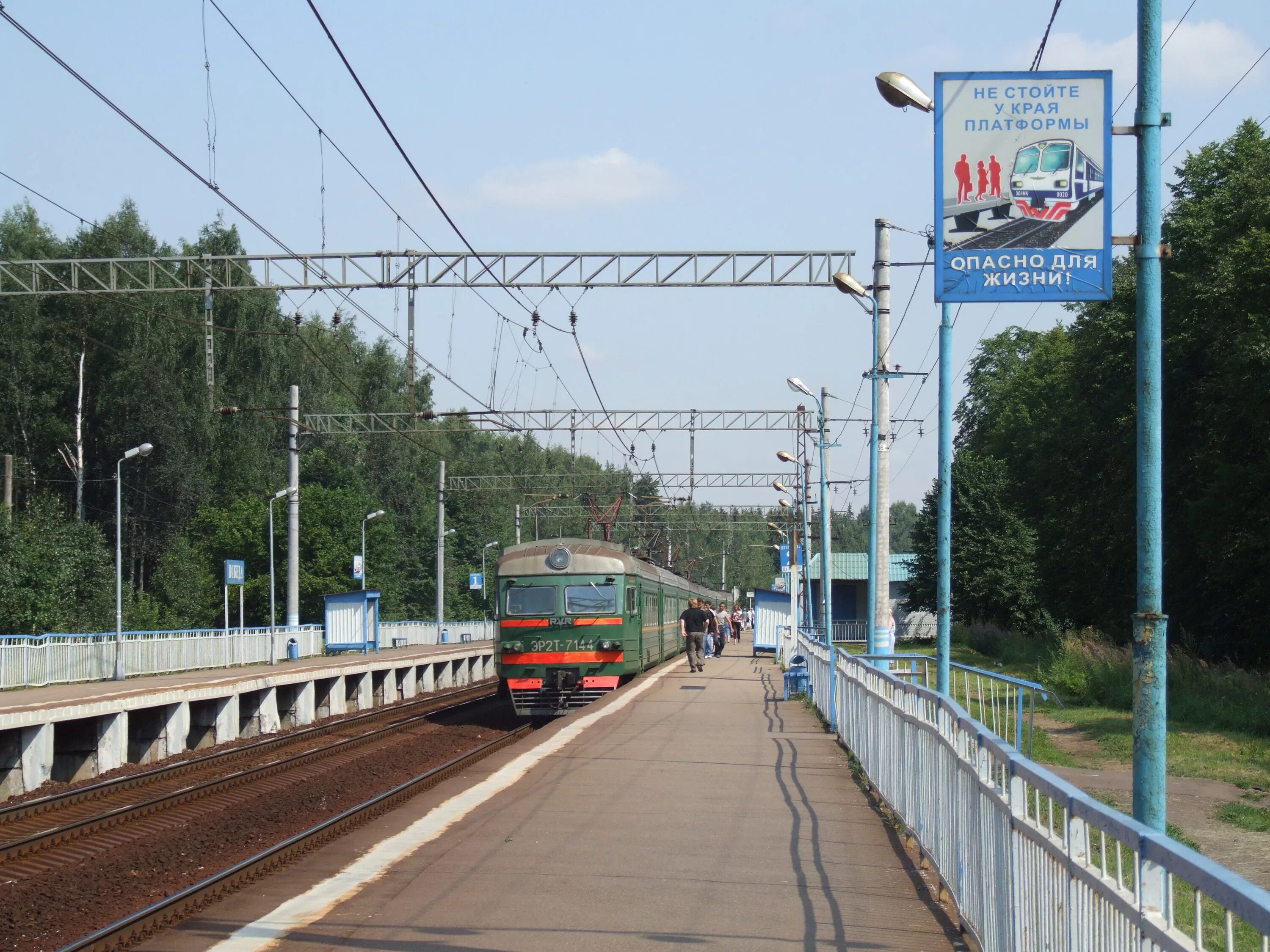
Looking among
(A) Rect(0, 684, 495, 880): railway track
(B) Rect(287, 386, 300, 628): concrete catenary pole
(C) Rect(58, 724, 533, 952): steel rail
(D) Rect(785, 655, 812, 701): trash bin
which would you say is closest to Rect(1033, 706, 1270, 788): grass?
(D) Rect(785, 655, 812, 701): trash bin

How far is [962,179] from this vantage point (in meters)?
7.15

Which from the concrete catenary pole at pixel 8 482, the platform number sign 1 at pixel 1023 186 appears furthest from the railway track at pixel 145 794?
the concrete catenary pole at pixel 8 482

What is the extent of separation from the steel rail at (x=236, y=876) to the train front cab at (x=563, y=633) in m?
6.97

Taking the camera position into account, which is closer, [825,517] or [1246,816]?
[1246,816]

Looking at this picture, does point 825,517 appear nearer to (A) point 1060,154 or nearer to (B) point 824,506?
(B) point 824,506

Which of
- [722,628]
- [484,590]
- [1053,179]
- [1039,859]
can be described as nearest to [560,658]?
[1053,179]

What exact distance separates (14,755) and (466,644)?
33763 millimetres

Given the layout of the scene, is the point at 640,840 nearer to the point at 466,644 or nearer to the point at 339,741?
the point at 339,741

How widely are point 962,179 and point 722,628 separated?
140 feet

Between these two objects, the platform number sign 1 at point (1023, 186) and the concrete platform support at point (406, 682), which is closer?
the platform number sign 1 at point (1023, 186)

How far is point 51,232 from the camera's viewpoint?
52.2 metres

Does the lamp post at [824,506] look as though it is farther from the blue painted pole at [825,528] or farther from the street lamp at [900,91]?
the street lamp at [900,91]

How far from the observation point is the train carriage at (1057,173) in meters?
6.92

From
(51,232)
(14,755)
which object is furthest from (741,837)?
(51,232)
